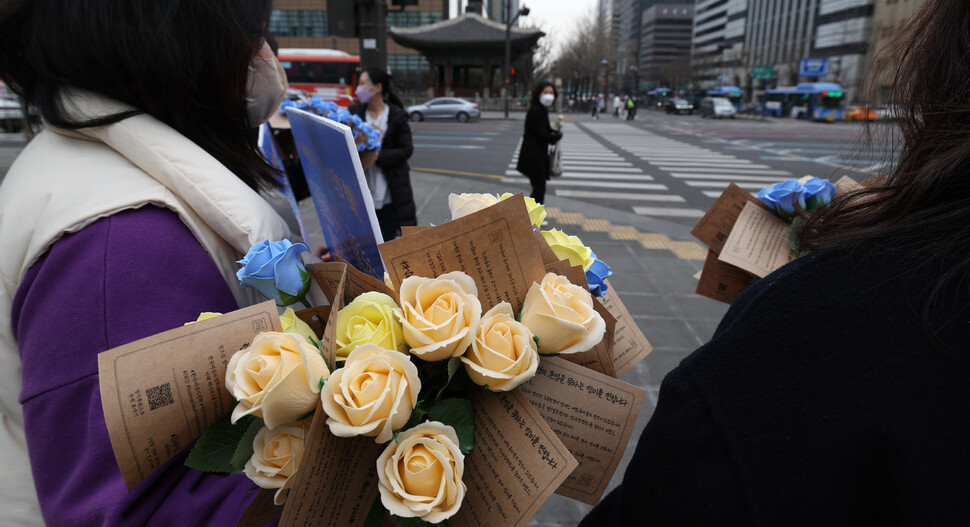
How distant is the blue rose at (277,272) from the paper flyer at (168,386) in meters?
0.09

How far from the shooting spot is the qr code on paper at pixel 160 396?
0.67 metres

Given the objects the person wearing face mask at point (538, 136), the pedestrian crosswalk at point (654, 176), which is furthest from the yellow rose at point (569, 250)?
the pedestrian crosswalk at point (654, 176)

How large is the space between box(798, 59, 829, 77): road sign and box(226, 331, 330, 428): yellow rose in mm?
54604

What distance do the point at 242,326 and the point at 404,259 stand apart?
233mm

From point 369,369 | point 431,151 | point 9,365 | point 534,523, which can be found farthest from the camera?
point 431,151

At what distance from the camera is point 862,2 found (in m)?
49.1

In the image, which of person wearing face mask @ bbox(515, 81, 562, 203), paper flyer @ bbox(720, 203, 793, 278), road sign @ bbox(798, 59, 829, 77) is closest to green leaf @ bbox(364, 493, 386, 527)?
paper flyer @ bbox(720, 203, 793, 278)

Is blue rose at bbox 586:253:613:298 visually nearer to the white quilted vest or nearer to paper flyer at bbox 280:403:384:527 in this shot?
paper flyer at bbox 280:403:384:527

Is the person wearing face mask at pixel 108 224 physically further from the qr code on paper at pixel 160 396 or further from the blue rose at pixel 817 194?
the blue rose at pixel 817 194

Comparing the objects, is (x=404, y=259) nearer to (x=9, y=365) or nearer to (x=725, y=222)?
(x=9, y=365)

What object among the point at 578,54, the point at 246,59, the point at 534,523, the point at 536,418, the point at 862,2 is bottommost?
the point at 534,523

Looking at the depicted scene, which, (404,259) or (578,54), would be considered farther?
(578,54)

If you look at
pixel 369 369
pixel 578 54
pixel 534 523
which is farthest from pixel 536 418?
pixel 578 54

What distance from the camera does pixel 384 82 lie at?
15.4 ft
